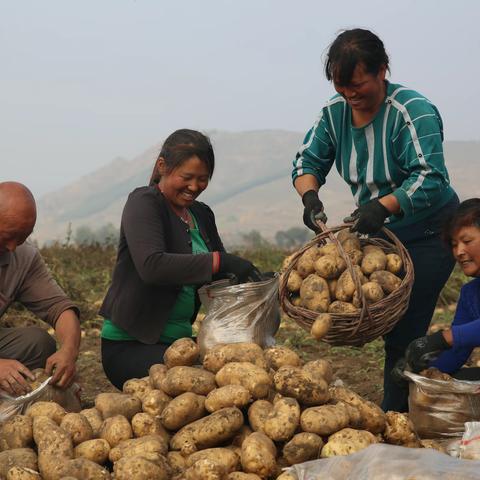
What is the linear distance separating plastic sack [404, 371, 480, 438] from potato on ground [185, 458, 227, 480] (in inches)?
48.8

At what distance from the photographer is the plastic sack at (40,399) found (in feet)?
11.1

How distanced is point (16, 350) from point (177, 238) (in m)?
1.06

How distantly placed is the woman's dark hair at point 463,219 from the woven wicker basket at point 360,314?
0.72 feet

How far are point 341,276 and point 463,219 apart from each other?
622mm

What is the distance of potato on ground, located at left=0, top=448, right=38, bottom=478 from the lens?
274 centimetres

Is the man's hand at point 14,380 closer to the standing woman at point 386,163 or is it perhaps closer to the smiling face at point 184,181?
the smiling face at point 184,181

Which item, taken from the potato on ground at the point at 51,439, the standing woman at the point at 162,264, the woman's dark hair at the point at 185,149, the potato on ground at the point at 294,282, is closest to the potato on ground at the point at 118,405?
the potato on ground at the point at 51,439

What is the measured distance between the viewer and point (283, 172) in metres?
91.9

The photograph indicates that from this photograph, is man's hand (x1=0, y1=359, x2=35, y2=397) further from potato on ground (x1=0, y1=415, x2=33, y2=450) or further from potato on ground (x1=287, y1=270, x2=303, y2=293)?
potato on ground (x1=287, y1=270, x2=303, y2=293)

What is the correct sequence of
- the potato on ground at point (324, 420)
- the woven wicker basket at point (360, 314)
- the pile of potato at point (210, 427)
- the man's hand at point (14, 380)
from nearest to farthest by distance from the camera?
1. the pile of potato at point (210, 427)
2. the potato on ground at point (324, 420)
3. the woven wicker basket at point (360, 314)
4. the man's hand at point (14, 380)

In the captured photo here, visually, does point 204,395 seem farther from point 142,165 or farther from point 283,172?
point 142,165

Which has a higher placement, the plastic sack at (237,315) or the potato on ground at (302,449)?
the plastic sack at (237,315)

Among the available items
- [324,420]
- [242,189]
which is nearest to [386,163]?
[324,420]

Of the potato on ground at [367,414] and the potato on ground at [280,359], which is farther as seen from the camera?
the potato on ground at [280,359]
